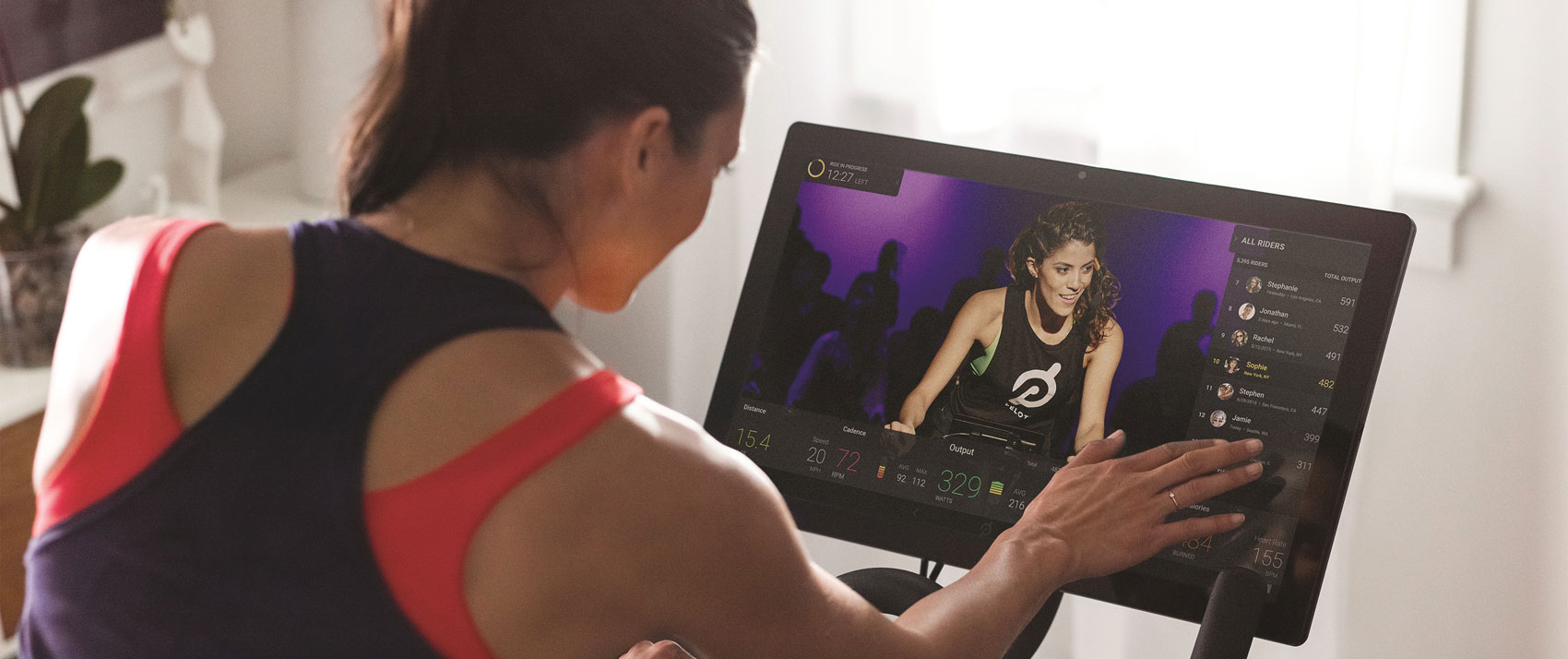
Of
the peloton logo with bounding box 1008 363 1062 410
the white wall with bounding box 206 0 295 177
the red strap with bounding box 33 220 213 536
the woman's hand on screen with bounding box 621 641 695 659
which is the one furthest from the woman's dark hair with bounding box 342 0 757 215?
the white wall with bounding box 206 0 295 177

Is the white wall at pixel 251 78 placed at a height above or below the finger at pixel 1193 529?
above

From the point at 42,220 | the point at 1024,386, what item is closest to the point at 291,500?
the point at 1024,386

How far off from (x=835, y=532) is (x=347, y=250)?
0.51 meters

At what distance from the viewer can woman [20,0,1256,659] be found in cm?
73

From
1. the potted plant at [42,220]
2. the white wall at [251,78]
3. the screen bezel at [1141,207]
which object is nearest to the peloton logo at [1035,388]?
the screen bezel at [1141,207]

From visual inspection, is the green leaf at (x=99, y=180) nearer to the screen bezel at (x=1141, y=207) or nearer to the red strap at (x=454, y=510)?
the screen bezel at (x=1141, y=207)

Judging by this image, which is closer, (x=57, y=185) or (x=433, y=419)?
(x=433, y=419)

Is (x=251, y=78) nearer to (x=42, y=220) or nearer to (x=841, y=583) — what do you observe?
(x=42, y=220)

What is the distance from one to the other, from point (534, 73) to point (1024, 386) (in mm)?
513

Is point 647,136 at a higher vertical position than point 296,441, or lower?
higher

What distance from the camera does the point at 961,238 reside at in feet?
3.79

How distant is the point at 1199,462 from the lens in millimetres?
1062

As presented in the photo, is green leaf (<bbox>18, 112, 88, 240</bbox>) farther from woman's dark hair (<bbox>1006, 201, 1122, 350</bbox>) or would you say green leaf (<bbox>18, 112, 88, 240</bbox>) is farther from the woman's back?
woman's dark hair (<bbox>1006, 201, 1122, 350</bbox>)

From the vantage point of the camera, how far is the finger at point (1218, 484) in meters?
1.05
